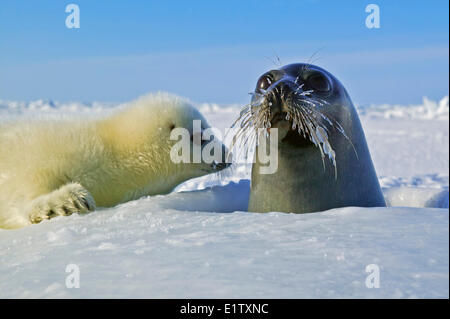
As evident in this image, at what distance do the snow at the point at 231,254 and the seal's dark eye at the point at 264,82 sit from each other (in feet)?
2.21

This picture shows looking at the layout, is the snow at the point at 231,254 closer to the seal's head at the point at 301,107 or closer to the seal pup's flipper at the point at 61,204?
the seal pup's flipper at the point at 61,204

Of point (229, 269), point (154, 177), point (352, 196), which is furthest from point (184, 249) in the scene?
point (154, 177)

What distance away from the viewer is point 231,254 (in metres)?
1.32

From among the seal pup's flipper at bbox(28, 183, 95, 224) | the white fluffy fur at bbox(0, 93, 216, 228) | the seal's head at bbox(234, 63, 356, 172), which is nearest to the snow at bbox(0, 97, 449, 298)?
the seal pup's flipper at bbox(28, 183, 95, 224)

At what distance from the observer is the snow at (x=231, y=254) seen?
1112mm

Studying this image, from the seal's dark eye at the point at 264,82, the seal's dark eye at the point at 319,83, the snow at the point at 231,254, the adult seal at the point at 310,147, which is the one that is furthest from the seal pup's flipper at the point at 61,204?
the seal's dark eye at the point at 319,83

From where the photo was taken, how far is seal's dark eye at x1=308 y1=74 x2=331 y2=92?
2.22 m

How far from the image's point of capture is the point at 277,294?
3.54 ft

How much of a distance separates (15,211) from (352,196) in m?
1.65

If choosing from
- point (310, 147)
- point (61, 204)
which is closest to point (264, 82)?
point (310, 147)

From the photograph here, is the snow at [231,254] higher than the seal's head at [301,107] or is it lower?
lower

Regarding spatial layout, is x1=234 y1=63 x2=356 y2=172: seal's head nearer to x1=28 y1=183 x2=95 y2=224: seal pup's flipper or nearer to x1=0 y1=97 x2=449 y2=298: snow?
x1=0 y1=97 x2=449 y2=298: snow
